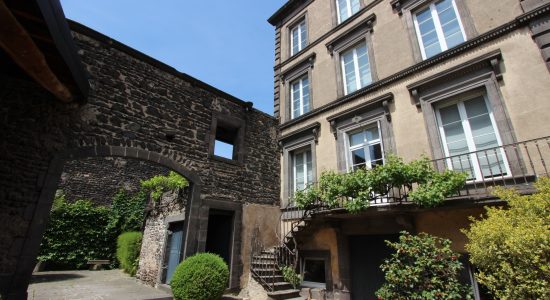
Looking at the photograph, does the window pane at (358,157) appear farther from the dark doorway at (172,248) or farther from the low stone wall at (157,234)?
the dark doorway at (172,248)

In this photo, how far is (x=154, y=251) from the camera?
33.6ft

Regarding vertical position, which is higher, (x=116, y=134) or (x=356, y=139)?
(x=356, y=139)

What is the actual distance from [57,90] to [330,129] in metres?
7.16

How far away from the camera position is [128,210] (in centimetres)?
1598

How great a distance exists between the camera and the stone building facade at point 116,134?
5074mm

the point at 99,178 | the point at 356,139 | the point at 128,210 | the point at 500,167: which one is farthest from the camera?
the point at 99,178

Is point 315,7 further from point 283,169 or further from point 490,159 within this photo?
point 490,159

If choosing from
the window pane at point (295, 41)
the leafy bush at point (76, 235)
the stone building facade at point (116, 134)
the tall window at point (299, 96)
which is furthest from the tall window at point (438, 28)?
the leafy bush at point (76, 235)

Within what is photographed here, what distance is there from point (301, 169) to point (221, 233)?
3555 mm

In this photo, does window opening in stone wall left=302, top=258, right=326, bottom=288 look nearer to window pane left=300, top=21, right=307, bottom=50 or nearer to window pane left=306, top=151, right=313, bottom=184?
window pane left=306, top=151, right=313, bottom=184

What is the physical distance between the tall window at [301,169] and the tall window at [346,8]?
5.09m

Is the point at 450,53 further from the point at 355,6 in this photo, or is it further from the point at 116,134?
the point at 116,134

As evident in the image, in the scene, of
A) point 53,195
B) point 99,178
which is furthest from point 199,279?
point 99,178

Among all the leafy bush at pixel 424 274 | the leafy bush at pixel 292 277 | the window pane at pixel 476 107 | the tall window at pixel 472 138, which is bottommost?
the leafy bush at pixel 292 277
